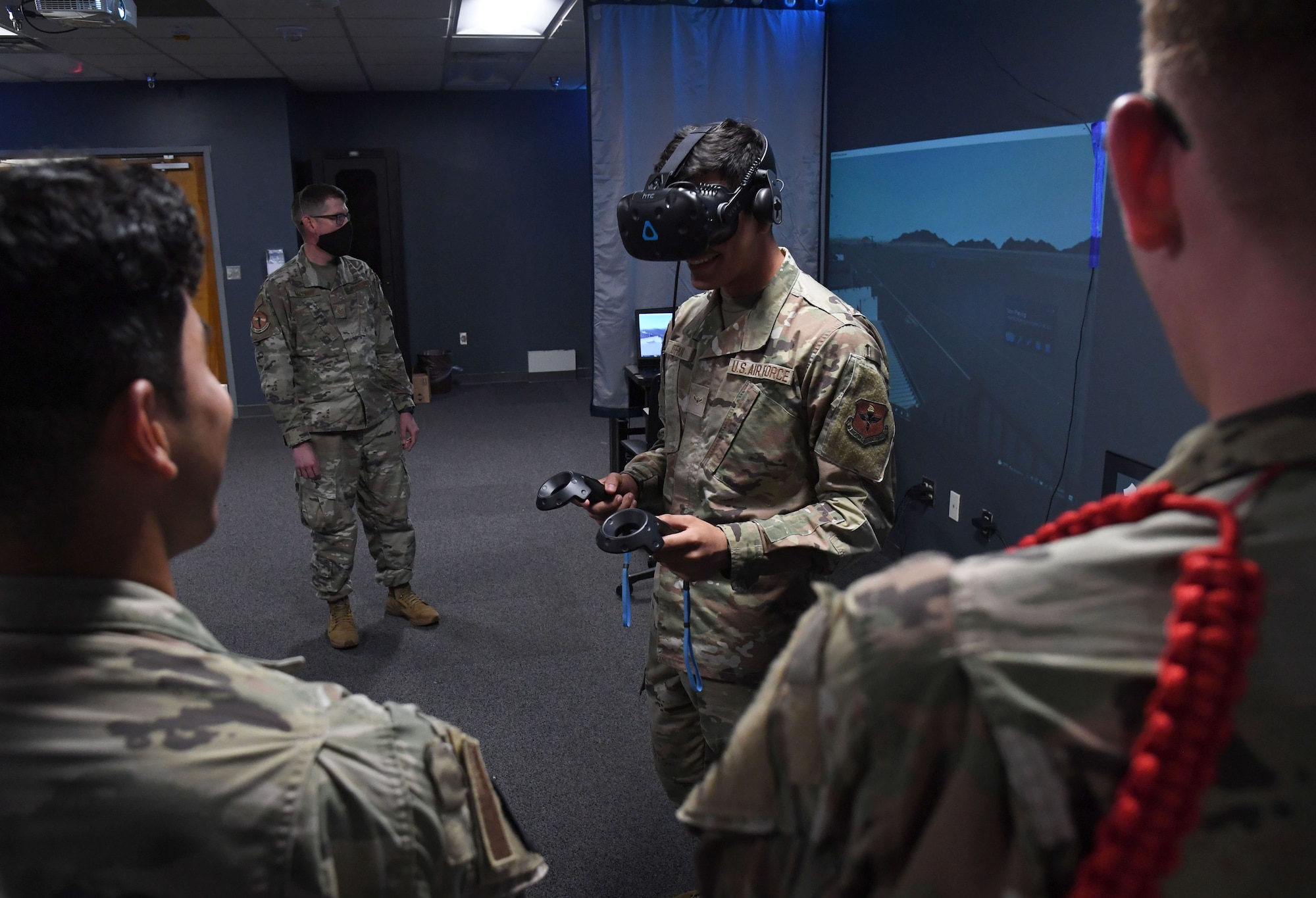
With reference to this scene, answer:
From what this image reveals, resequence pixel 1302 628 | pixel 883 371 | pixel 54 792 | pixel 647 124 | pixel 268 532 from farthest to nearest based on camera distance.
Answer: pixel 268 532 → pixel 647 124 → pixel 883 371 → pixel 54 792 → pixel 1302 628

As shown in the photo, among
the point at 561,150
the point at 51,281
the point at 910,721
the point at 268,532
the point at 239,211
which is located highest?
the point at 561,150

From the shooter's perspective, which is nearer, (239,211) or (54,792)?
(54,792)

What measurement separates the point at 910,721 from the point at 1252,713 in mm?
142

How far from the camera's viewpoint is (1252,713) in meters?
0.38

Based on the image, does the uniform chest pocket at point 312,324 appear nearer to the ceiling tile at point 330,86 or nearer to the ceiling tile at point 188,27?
the ceiling tile at point 188,27

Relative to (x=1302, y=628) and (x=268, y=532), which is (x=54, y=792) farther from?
(x=268, y=532)

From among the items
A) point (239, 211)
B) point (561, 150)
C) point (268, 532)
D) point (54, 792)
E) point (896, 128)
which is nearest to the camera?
point (54, 792)

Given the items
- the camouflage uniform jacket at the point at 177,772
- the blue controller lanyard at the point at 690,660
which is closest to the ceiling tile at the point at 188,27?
the blue controller lanyard at the point at 690,660

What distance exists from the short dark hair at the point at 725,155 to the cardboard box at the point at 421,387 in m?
5.99

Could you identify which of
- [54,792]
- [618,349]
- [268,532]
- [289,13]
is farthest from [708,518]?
[289,13]

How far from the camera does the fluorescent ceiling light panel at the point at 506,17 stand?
4.67 m

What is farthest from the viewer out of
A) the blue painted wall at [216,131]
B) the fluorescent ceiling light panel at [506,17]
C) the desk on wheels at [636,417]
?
the blue painted wall at [216,131]

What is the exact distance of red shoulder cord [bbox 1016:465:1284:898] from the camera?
0.37m

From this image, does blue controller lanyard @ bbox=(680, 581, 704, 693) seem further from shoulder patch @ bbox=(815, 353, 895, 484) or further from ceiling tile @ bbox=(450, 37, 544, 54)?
ceiling tile @ bbox=(450, 37, 544, 54)
